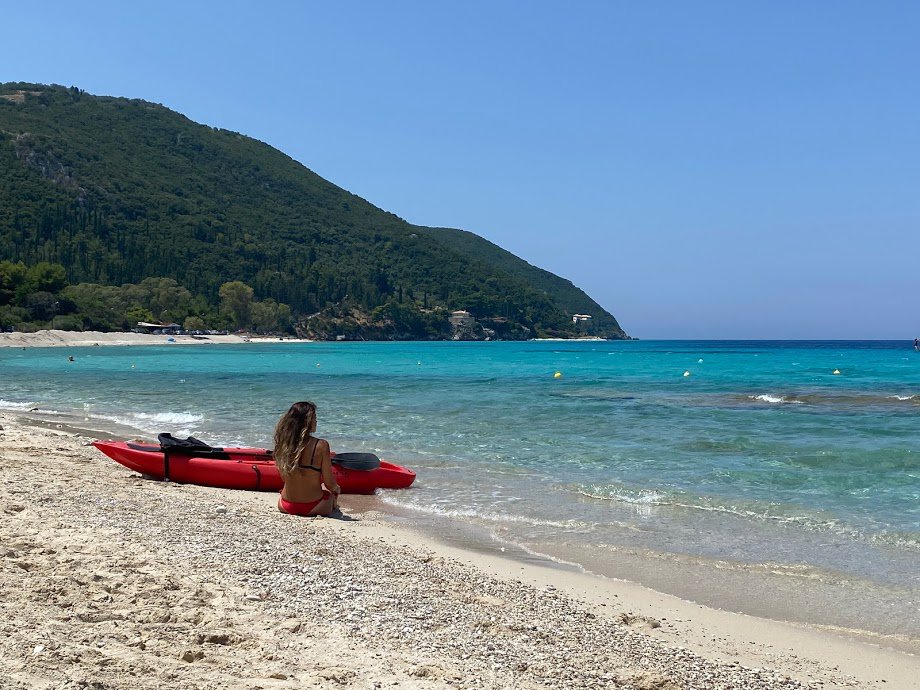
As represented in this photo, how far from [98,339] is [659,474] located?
316 feet

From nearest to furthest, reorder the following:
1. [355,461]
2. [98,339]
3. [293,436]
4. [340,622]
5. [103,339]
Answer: [340,622] → [293,436] → [355,461] → [98,339] → [103,339]

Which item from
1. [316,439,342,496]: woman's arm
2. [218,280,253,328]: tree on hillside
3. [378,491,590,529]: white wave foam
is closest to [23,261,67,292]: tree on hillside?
[218,280,253,328]: tree on hillside

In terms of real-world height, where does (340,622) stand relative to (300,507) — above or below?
above

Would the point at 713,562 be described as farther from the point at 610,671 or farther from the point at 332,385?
the point at 332,385

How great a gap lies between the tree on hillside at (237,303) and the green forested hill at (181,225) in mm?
2947

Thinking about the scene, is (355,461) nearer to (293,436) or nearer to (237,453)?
(237,453)

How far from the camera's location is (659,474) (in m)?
12.2

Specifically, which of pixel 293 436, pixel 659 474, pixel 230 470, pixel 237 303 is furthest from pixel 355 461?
pixel 237 303

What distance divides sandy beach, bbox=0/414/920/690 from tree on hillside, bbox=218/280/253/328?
13310 centimetres

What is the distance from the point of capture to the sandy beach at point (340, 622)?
416 cm

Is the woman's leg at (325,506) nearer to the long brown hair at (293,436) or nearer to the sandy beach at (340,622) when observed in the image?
the long brown hair at (293,436)

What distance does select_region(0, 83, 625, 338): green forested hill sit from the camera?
132250mm

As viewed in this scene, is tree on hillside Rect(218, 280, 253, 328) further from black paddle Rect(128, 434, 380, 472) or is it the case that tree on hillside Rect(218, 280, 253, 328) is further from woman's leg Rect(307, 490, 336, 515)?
woman's leg Rect(307, 490, 336, 515)

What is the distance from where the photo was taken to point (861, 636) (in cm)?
562
